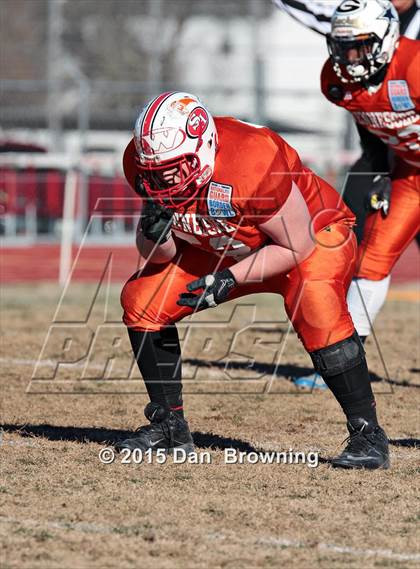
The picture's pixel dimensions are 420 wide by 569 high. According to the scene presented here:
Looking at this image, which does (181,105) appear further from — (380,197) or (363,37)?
(380,197)

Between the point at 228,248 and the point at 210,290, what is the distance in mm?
367

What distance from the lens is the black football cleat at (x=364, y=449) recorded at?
4.55 meters

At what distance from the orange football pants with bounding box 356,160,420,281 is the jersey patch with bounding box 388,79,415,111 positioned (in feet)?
1.48

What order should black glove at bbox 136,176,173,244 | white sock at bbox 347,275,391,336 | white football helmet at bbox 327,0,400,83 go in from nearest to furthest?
black glove at bbox 136,176,173,244, white football helmet at bbox 327,0,400,83, white sock at bbox 347,275,391,336

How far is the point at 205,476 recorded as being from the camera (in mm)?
4414

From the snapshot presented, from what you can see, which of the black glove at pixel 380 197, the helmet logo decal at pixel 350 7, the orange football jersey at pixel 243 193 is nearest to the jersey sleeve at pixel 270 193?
the orange football jersey at pixel 243 193

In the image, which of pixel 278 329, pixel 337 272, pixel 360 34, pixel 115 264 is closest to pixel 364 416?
pixel 337 272

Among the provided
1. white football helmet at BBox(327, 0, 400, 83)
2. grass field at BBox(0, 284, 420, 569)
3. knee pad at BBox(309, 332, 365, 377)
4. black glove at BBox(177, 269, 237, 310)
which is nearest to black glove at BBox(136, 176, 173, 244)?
black glove at BBox(177, 269, 237, 310)

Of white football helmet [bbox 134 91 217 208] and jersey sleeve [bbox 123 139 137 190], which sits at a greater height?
white football helmet [bbox 134 91 217 208]

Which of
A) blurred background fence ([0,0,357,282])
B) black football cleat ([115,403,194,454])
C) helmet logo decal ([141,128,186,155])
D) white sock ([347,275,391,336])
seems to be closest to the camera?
helmet logo decal ([141,128,186,155])

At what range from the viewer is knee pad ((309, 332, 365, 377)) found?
4488 mm

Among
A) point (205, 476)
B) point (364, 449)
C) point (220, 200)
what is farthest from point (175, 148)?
point (364, 449)

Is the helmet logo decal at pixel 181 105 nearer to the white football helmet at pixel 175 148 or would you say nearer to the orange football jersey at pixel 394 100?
the white football helmet at pixel 175 148

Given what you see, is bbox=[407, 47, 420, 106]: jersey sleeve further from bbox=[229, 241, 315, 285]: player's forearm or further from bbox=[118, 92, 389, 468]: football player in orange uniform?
Answer: bbox=[229, 241, 315, 285]: player's forearm
